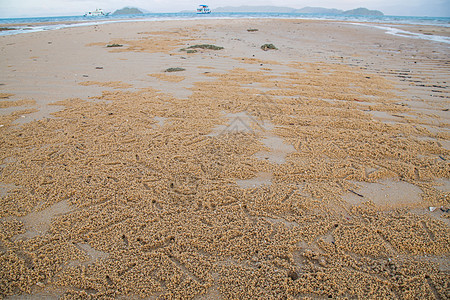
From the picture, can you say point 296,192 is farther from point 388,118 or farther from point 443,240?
point 388,118

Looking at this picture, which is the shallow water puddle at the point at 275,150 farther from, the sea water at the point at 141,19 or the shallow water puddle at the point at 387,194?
the sea water at the point at 141,19

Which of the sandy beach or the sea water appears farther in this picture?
the sea water

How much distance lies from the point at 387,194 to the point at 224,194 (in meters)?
1.34

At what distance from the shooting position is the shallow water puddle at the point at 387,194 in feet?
6.15

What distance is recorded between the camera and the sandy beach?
1.33 meters

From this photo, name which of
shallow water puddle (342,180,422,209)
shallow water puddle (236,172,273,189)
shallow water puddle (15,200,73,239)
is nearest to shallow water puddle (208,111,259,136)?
shallow water puddle (236,172,273,189)

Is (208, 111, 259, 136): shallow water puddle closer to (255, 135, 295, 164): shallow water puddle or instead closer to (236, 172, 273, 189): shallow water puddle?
(255, 135, 295, 164): shallow water puddle

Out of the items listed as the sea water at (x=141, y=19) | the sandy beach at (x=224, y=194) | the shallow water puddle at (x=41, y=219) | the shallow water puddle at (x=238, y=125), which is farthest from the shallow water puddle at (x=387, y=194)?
the sea water at (x=141, y=19)

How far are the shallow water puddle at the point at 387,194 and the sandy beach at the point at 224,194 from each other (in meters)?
0.01

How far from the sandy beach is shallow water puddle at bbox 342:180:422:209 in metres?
0.01

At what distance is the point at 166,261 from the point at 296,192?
3.67 ft

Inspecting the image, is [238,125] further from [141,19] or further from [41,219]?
[141,19]

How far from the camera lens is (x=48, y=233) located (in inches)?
62.1

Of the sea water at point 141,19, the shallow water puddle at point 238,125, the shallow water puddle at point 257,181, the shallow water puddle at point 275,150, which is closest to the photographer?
the shallow water puddle at point 257,181
